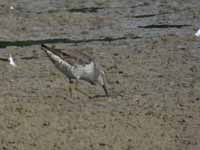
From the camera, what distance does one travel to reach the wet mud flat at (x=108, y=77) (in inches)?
364

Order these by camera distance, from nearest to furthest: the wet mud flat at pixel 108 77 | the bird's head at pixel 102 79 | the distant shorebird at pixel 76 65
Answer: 1. the wet mud flat at pixel 108 77
2. the distant shorebird at pixel 76 65
3. the bird's head at pixel 102 79

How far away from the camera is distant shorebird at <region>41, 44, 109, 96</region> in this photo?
1167 cm

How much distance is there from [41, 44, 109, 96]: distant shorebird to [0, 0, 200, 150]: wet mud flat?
184 mm

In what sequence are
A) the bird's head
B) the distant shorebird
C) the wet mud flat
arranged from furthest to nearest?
1. the bird's head
2. the distant shorebird
3. the wet mud flat

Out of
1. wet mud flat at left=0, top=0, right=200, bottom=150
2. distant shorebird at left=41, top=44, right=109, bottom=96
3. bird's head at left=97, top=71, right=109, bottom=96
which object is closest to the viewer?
wet mud flat at left=0, top=0, right=200, bottom=150

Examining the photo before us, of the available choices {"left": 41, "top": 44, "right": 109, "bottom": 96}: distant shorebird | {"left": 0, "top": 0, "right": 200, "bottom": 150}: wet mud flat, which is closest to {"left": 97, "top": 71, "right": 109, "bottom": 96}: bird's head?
{"left": 41, "top": 44, "right": 109, "bottom": 96}: distant shorebird

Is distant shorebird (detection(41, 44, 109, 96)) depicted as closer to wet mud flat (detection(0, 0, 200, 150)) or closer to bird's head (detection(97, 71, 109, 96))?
bird's head (detection(97, 71, 109, 96))

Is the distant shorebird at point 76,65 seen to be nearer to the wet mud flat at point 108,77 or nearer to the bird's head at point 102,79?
the bird's head at point 102,79

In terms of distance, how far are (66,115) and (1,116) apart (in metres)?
0.76

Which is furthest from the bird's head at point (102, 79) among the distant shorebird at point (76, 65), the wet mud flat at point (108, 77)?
the wet mud flat at point (108, 77)

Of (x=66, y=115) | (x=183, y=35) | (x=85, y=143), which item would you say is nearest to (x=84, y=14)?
(x=183, y=35)

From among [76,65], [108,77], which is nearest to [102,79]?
[76,65]

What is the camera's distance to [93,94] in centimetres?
1177

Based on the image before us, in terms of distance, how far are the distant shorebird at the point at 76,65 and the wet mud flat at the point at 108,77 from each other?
0.18 metres
